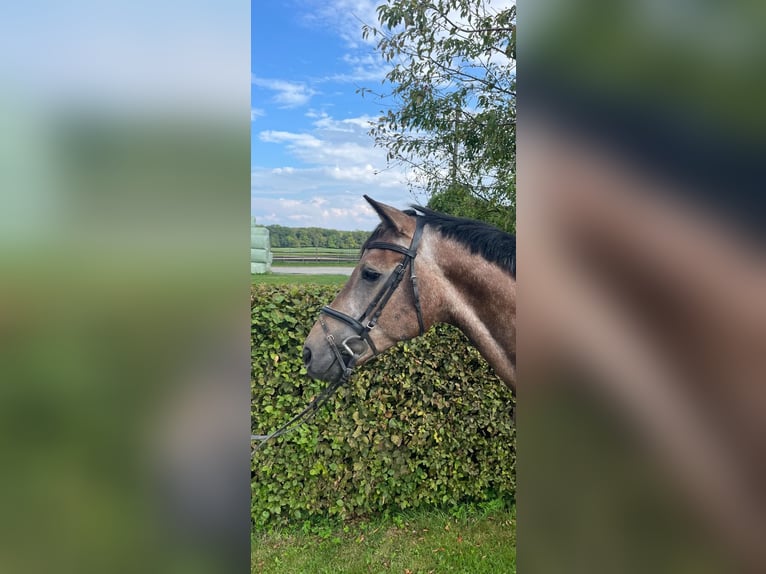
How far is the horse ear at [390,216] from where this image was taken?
241 cm

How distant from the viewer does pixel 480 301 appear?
230 centimetres

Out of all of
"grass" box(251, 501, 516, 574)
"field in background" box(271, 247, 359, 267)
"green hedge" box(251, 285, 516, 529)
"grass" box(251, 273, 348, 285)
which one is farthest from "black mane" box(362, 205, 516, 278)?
"field in background" box(271, 247, 359, 267)

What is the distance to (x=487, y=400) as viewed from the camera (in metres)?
4.04

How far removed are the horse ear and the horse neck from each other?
0.63 feet

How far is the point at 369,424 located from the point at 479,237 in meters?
2.22

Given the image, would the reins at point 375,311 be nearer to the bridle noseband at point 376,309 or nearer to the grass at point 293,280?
the bridle noseband at point 376,309

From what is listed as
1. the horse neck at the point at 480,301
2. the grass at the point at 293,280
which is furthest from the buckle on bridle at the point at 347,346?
the grass at the point at 293,280

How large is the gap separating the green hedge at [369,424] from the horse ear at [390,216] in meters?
1.54

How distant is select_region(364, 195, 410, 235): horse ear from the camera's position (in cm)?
241
